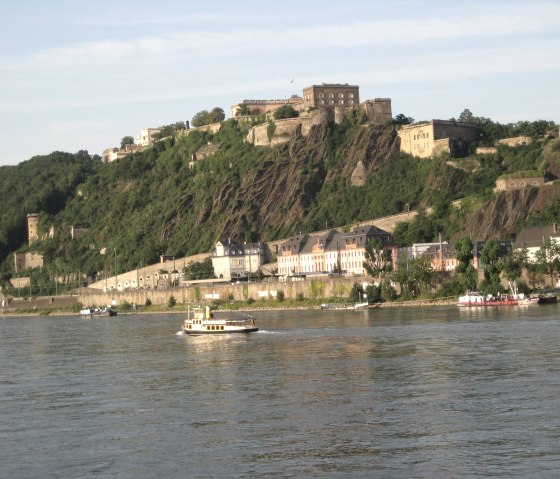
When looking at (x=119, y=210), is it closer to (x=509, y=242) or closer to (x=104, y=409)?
(x=509, y=242)

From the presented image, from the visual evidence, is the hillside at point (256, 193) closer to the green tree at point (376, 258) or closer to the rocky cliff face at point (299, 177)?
the rocky cliff face at point (299, 177)

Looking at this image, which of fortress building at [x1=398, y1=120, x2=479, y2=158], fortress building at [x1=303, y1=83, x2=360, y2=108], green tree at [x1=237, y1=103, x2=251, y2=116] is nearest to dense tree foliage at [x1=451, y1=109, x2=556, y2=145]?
fortress building at [x1=398, y1=120, x2=479, y2=158]

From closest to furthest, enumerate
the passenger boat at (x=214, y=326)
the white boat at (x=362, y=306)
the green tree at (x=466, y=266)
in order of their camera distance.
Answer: the passenger boat at (x=214, y=326) < the green tree at (x=466, y=266) < the white boat at (x=362, y=306)

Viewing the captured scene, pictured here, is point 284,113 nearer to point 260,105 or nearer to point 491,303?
point 260,105

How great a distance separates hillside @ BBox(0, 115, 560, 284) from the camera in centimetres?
11769

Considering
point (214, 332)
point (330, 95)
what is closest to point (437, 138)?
point (330, 95)

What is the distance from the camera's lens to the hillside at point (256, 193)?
11769 cm

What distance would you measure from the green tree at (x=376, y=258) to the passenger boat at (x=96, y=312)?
2902cm

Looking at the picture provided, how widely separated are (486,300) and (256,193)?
52648 mm

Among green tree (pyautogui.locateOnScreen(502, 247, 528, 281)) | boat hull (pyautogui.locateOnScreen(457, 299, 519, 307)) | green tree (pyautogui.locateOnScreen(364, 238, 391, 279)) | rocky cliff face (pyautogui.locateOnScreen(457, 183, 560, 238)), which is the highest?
rocky cliff face (pyautogui.locateOnScreen(457, 183, 560, 238))

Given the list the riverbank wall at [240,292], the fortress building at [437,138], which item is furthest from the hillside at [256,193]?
the riverbank wall at [240,292]

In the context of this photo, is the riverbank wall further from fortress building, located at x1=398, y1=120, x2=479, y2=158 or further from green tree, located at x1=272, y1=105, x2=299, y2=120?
green tree, located at x1=272, y1=105, x2=299, y2=120

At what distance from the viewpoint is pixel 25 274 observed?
523 feet

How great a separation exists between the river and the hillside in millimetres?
51662
